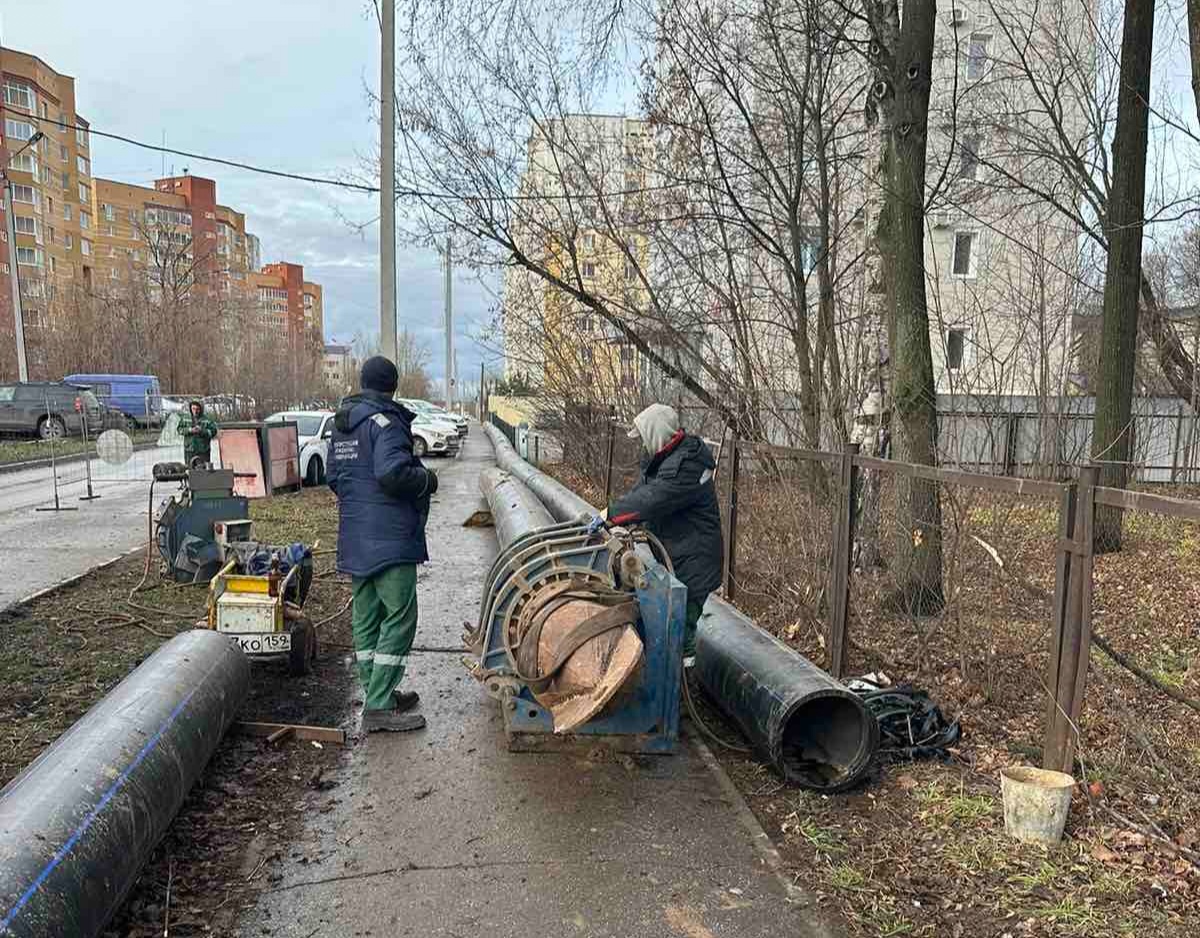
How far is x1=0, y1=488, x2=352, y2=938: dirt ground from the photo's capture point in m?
3.00

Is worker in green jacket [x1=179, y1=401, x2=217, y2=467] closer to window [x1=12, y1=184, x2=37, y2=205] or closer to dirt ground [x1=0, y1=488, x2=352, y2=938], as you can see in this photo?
dirt ground [x1=0, y1=488, x2=352, y2=938]

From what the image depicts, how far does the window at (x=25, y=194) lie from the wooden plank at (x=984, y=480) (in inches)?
2842

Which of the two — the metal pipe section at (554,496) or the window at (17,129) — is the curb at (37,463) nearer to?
the metal pipe section at (554,496)

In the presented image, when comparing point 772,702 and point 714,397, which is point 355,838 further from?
point 714,397

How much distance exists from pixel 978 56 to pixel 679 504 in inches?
438

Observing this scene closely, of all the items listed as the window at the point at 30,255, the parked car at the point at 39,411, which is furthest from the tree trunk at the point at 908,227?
the window at the point at 30,255

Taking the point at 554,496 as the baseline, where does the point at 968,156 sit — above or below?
above

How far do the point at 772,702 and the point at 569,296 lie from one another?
31.9 ft

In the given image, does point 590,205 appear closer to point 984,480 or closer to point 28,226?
point 984,480

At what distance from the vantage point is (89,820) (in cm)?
265

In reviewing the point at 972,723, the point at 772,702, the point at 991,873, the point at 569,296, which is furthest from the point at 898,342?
the point at 569,296

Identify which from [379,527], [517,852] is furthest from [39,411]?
[517,852]

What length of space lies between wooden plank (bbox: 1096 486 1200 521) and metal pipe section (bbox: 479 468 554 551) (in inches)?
155

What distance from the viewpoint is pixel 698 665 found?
4902 millimetres
